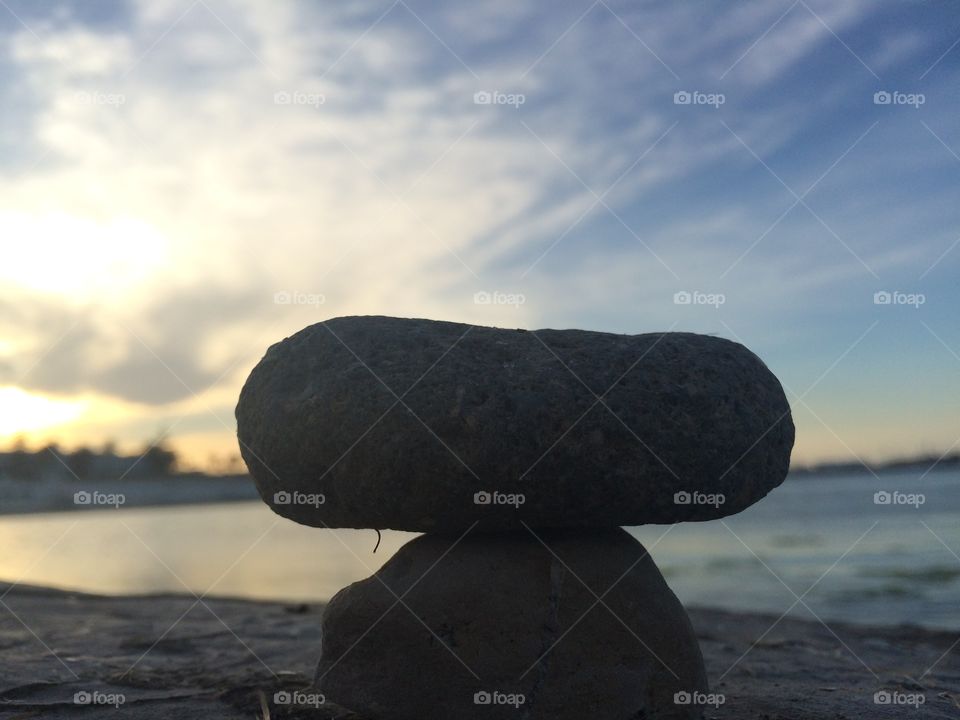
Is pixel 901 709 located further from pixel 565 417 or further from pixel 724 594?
pixel 724 594

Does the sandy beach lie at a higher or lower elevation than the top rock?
lower

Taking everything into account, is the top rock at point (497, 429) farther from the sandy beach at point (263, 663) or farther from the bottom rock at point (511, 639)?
the sandy beach at point (263, 663)

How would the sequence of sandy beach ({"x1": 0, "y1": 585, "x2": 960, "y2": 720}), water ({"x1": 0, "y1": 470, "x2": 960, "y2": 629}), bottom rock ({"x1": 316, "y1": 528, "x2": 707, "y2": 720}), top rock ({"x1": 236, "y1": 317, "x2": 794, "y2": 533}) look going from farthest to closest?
water ({"x1": 0, "y1": 470, "x2": 960, "y2": 629}) < sandy beach ({"x1": 0, "y1": 585, "x2": 960, "y2": 720}) < bottom rock ({"x1": 316, "y1": 528, "x2": 707, "y2": 720}) < top rock ({"x1": 236, "y1": 317, "x2": 794, "y2": 533})

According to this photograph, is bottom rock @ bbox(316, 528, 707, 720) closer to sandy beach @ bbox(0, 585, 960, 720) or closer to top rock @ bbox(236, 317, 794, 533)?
top rock @ bbox(236, 317, 794, 533)

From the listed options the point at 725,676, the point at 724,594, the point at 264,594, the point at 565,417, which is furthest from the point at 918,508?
the point at 565,417

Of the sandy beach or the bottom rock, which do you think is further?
the sandy beach

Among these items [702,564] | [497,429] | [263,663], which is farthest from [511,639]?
[702,564]

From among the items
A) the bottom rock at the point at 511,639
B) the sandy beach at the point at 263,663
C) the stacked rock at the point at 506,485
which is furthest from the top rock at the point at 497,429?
the sandy beach at the point at 263,663

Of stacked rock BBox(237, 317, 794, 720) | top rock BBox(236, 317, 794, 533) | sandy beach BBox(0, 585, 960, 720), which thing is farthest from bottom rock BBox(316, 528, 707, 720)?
sandy beach BBox(0, 585, 960, 720)
